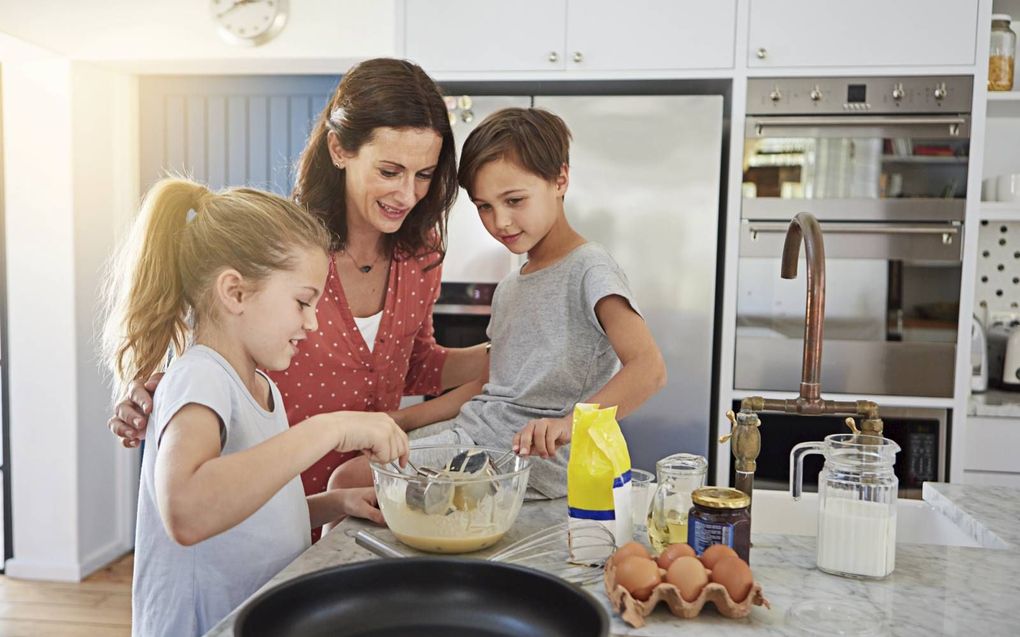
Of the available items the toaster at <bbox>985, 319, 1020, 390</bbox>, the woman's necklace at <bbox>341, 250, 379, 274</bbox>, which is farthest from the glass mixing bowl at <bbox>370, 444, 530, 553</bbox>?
the toaster at <bbox>985, 319, 1020, 390</bbox>

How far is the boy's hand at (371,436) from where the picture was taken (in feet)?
3.25

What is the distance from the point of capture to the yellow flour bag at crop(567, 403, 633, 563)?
0.97 meters

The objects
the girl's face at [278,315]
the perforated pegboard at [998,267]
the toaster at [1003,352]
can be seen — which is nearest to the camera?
the girl's face at [278,315]

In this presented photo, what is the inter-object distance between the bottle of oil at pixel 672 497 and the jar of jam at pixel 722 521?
6 cm

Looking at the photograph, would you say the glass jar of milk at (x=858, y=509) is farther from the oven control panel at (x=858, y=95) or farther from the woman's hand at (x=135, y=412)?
the oven control panel at (x=858, y=95)

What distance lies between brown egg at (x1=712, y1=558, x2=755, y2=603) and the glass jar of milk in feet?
0.58

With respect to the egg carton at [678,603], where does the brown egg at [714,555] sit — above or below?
above

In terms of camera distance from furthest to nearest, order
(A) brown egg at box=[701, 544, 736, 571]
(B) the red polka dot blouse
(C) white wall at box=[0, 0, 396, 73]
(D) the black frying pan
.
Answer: (C) white wall at box=[0, 0, 396, 73]
(B) the red polka dot blouse
(A) brown egg at box=[701, 544, 736, 571]
(D) the black frying pan

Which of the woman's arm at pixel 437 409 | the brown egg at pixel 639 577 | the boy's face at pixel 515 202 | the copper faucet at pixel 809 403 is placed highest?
the boy's face at pixel 515 202

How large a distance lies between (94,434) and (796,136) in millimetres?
2640

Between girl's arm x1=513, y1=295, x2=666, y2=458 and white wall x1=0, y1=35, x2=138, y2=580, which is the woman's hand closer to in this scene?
girl's arm x1=513, y1=295, x2=666, y2=458

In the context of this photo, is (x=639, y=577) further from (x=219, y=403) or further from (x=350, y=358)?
(x=350, y=358)

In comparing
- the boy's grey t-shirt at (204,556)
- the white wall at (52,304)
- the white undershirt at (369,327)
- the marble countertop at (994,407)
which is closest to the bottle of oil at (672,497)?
the boy's grey t-shirt at (204,556)

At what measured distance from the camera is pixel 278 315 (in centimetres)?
111
